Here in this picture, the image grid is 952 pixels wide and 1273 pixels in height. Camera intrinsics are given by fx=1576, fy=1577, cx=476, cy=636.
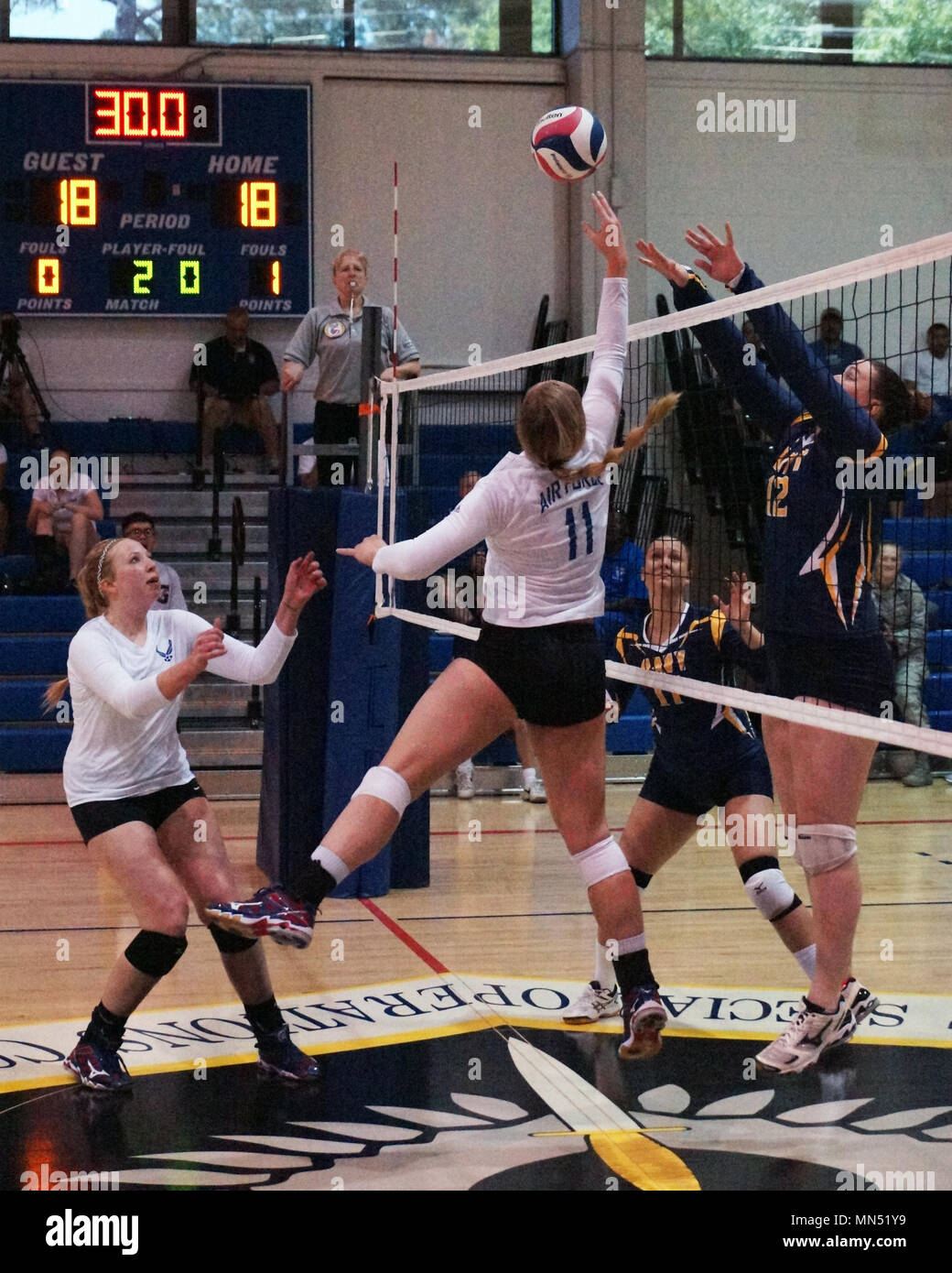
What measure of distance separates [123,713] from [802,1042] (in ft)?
6.58


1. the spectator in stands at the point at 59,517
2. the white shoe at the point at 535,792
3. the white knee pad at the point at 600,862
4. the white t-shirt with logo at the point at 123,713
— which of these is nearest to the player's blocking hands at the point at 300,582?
the white t-shirt with logo at the point at 123,713

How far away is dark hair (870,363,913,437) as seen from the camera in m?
4.04

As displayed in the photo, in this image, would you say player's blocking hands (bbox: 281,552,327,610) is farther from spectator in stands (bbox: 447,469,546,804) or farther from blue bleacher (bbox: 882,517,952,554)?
blue bleacher (bbox: 882,517,952,554)

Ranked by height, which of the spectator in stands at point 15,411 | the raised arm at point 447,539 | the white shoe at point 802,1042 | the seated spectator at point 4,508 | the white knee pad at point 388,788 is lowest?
the white shoe at point 802,1042

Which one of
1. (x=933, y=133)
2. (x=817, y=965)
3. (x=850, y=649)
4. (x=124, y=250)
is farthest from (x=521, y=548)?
(x=933, y=133)

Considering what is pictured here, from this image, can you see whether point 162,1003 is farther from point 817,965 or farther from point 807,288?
point 807,288

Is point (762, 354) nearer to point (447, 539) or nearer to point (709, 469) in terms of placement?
point (709, 469)

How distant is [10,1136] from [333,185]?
10279 millimetres

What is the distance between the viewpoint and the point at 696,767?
15.5ft

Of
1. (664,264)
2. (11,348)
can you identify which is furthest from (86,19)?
(664,264)

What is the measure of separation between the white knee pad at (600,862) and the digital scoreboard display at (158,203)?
30.0ft

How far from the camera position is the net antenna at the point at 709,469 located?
13.5 feet

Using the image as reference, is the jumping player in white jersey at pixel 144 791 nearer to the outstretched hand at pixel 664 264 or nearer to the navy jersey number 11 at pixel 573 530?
the navy jersey number 11 at pixel 573 530

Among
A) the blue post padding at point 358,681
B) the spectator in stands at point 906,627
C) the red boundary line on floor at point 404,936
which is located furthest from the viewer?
the spectator in stands at point 906,627
